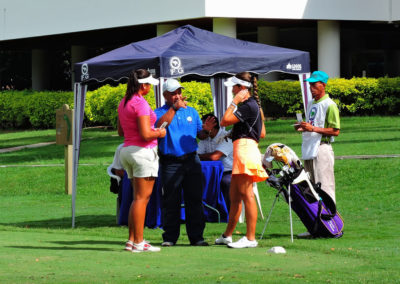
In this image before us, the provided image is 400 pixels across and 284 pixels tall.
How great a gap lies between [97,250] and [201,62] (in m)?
3.45

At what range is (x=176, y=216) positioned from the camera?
1010 centimetres

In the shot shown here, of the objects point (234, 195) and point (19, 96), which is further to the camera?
point (19, 96)

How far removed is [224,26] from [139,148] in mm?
23212

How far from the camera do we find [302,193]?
1059 cm

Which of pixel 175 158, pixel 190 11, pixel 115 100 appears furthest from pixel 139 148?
pixel 190 11

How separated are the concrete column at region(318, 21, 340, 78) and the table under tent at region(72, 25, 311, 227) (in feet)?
68.1

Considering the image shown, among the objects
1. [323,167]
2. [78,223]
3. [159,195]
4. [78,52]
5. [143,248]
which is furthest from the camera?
[78,52]

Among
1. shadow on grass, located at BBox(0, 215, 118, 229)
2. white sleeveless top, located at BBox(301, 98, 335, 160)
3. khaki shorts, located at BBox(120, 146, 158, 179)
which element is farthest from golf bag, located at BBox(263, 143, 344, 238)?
shadow on grass, located at BBox(0, 215, 118, 229)

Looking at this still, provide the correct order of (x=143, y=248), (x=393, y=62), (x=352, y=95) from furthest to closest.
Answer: (x=393, y=62) < (x=352, y=95) < (x=143, y=248)

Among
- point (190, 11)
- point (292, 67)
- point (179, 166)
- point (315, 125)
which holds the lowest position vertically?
point (179, 166)

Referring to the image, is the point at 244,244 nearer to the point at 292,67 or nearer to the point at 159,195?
the point at 159,195

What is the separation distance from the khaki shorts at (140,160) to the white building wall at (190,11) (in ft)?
72.4

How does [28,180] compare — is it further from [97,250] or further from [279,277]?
[279,277]

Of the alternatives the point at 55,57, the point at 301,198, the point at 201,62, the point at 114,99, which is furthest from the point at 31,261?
the point at 55,57
